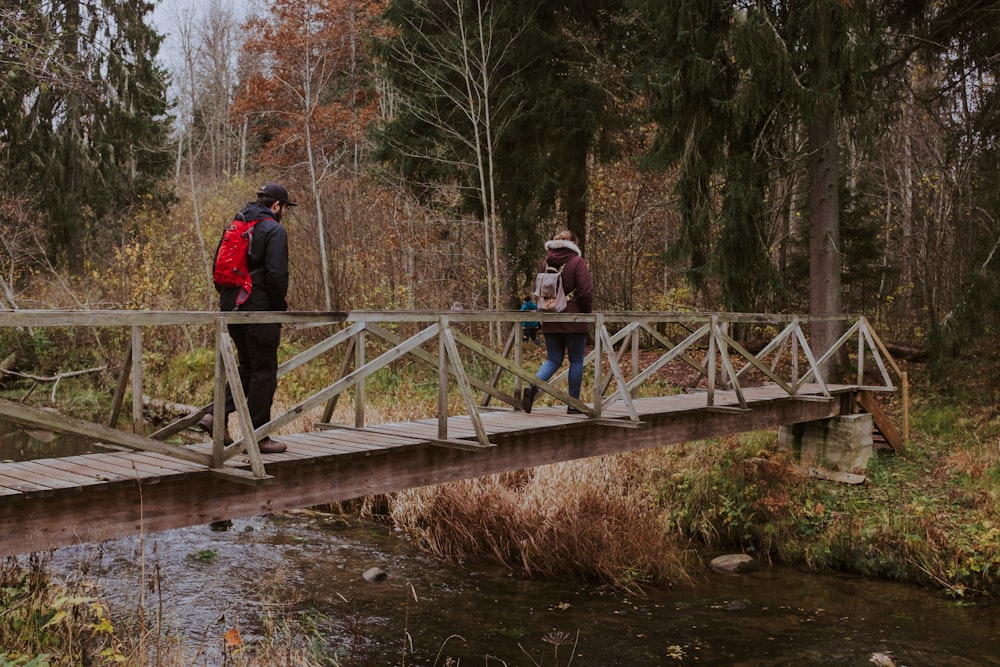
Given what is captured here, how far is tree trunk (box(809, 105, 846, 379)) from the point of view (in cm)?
1140

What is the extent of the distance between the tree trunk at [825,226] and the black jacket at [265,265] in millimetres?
8401

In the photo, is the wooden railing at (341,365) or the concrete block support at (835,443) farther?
the concrete block support at (835,443)

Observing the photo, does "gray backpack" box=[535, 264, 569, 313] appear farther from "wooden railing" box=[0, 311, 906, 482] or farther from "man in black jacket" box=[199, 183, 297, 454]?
"man in black jacket" box=[199, 183, 297, 454]

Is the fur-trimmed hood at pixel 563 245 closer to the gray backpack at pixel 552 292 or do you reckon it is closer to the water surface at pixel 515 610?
the gray backpack at pixel 552 292

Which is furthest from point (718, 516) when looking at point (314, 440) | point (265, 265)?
point (265, 265)

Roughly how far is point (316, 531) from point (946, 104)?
11.9 meters

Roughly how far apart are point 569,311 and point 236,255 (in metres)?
3.20

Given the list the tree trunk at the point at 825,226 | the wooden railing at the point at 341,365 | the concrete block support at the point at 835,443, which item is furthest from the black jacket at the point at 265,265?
the tree trunk at the point at 825,226

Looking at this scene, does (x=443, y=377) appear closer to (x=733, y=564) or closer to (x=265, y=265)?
(x=265, y=265)

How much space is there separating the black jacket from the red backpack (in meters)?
0.03

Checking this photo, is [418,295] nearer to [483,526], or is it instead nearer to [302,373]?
[302,373]

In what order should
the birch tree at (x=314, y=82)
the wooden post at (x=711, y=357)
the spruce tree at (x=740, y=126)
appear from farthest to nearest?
the birch tree at (x=314, y=82)
the spruce tree at (x=740, y=126)
the wooden post at (x=711, y=357)

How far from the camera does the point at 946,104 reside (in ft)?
45.5

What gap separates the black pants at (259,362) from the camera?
5129 mm
